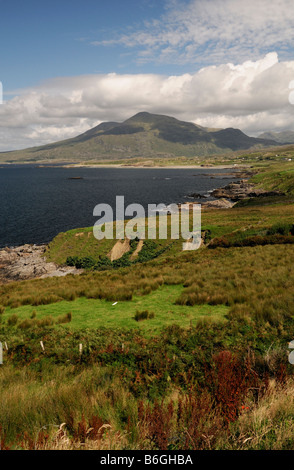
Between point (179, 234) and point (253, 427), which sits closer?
point (253, 427)

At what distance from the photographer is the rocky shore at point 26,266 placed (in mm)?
36125

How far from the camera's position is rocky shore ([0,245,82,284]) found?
119 ft

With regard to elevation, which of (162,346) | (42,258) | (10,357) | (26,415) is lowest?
(42,258)

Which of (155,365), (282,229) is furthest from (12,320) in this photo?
(282,229)

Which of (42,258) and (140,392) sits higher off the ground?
(140,392)

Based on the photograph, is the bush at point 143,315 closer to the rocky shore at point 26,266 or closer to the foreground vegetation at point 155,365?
the foreground vegetation at point 155,365

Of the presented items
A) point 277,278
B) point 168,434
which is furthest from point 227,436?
point 277,278

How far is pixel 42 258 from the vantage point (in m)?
42.1

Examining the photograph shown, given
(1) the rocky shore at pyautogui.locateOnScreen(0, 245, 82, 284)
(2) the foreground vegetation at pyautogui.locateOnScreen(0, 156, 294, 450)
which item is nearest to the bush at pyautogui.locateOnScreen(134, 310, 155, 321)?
(2) the foreground vegetation at pyautogui.locateOnScreen(0, 156, 294, 450)

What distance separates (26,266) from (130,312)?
3327 cm

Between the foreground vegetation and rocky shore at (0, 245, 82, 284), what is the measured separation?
2172 cm

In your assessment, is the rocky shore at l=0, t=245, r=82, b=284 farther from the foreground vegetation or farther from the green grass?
the green grass
